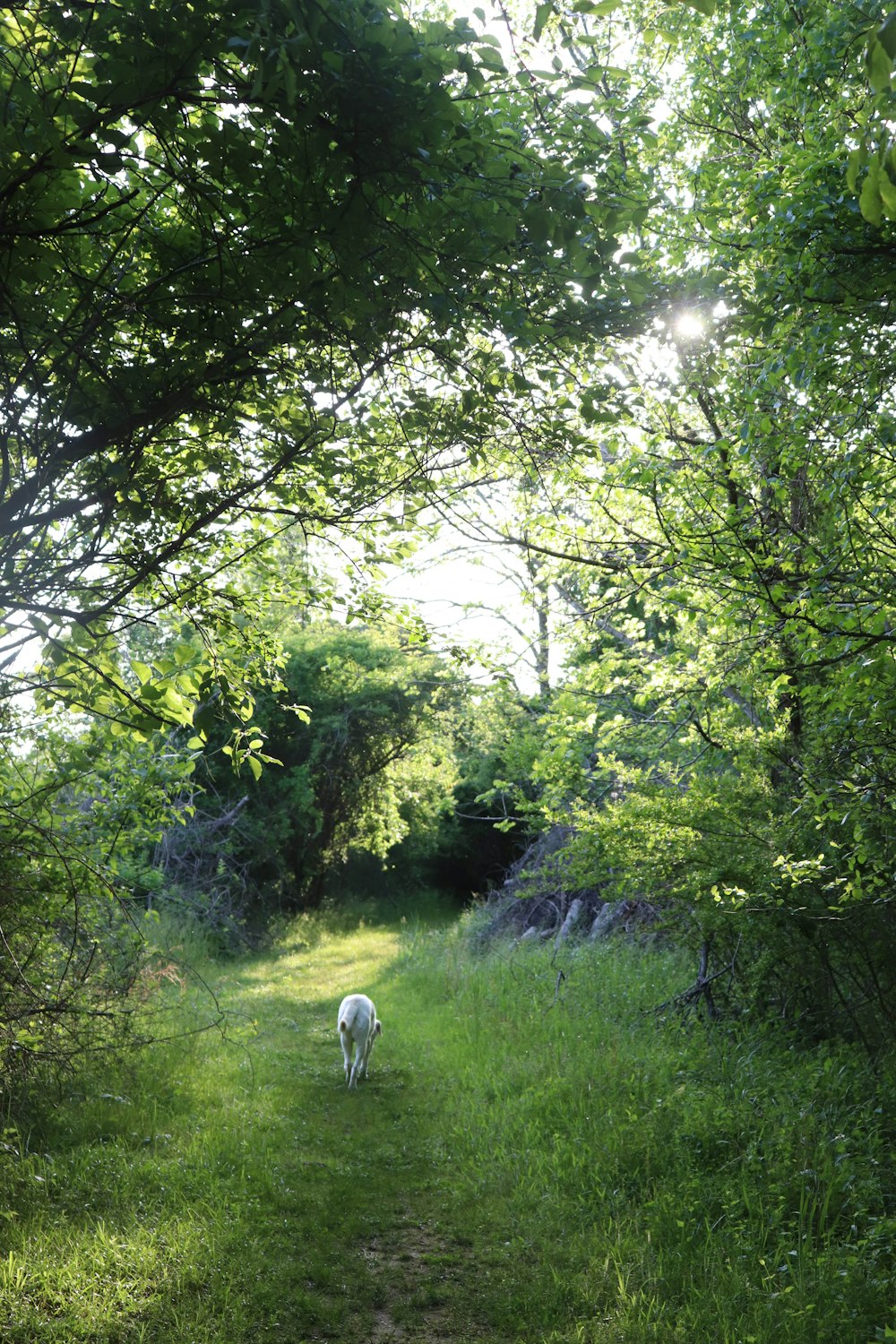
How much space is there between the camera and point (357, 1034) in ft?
28.3

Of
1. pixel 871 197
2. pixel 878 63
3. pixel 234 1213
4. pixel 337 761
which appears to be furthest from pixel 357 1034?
pixel 337 761

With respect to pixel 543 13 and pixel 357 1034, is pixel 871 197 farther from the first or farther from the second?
pixel 357 1034

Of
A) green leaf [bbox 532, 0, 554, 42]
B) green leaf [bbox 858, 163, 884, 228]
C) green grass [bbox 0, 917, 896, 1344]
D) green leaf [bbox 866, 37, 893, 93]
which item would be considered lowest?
green grass [bbox 0, 917, 896, 1344]

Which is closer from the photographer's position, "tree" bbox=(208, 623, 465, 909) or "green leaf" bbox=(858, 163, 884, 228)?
"green leaf" bbox=(858, 163, 884, 228)

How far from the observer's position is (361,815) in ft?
75.6

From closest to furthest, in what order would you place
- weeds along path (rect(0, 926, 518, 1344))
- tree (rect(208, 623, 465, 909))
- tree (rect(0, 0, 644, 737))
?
tree (rect(0, 0, 644, 737))
weeds along path (rect(0, 926, 518, 1344))
tree (rect(208, 623, 465, 909))

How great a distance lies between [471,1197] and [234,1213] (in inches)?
59.7

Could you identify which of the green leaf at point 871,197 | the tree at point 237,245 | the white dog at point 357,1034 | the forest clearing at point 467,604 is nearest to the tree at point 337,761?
the forest clearing at point 467,604

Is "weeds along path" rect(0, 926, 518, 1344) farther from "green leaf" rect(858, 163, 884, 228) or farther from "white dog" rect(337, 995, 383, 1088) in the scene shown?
"green leaf" rect(858, 163, 884, 228)

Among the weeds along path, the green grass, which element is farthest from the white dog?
the green grass

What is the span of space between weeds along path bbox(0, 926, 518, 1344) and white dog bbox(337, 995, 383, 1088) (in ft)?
0.52

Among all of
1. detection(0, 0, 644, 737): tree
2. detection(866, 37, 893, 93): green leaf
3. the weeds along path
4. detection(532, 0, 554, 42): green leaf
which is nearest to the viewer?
detection(866, 37, 893, 93): green leaf

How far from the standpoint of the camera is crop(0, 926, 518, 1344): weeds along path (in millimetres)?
4328

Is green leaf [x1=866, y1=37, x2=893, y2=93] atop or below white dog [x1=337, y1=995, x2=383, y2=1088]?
atop
